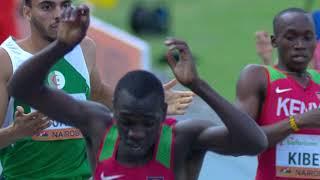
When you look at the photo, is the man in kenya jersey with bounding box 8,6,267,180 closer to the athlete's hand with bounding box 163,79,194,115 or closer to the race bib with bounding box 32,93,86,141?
the athlete's hand with bounding box 163,79,194,115

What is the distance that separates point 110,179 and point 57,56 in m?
0.60

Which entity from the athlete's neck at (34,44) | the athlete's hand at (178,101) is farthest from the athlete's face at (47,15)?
the athlete's hand at (178,101)

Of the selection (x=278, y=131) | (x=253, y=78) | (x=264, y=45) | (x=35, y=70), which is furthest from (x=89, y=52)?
(x=35, y=70)

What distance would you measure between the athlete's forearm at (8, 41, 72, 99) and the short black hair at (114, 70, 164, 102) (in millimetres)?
288

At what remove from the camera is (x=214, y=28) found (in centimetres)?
2042

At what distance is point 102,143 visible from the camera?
504cm

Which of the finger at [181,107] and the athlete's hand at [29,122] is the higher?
the athlete's hand at [29,122]

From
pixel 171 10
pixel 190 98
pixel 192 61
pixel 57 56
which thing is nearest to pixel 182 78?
pixel 192 61

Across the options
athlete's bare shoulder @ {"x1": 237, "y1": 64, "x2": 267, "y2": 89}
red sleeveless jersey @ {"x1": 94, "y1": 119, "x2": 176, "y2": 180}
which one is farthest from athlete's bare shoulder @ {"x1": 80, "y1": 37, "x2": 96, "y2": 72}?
red sleeveless jersey @ {"x1": 94, "y1": 119, "x2": 176, "y2": 180}

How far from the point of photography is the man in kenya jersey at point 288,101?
5.98 metres

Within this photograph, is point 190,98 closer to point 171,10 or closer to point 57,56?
point 57,56

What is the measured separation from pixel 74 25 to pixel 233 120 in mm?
779

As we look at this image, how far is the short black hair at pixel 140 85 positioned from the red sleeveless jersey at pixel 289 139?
4.20ft

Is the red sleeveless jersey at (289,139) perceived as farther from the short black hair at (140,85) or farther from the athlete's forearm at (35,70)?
the athlete's forearm at (35,70)
